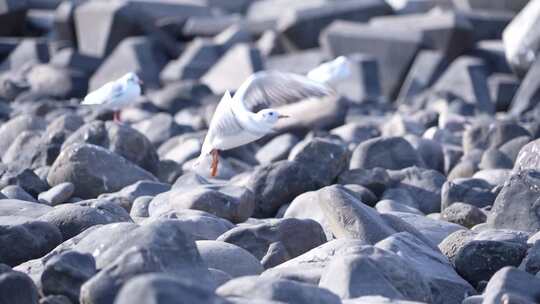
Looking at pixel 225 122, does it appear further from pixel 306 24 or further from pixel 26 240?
pixel 306 24

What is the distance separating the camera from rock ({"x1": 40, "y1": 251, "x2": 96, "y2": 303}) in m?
4.02

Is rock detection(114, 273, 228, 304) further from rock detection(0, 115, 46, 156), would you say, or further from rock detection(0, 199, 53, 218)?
rock detection(0, 115, 46, 156)

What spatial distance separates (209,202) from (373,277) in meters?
1.97

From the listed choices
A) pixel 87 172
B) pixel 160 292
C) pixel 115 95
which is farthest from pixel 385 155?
pixel 160 292

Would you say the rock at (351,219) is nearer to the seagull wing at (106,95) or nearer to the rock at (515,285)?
the rock at (515,285)

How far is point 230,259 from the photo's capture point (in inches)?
177

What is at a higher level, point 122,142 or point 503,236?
point 503,236

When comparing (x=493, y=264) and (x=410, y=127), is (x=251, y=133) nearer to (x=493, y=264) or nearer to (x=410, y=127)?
(x=493, y=264)

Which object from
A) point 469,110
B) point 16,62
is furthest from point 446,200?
point 16,62

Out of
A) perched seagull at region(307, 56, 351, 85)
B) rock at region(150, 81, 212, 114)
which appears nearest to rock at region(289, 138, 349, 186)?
perched seagull at region(307, 56, 351, 85)

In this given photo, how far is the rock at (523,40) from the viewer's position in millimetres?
16156

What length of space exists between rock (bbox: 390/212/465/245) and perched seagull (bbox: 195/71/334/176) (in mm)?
1275

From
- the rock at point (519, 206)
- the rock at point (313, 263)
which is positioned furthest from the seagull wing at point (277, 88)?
the rock at point (313, 263)

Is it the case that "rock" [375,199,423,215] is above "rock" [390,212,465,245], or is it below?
below
